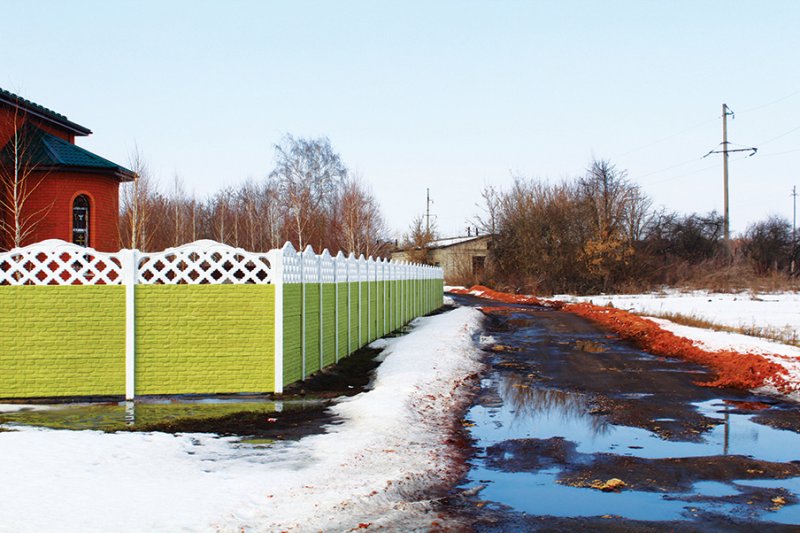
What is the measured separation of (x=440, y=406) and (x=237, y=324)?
9.78ft

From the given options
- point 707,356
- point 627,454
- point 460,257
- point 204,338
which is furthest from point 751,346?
point 460,257

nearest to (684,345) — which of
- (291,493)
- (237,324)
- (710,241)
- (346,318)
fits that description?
(346,318)

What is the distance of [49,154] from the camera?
24.6 metres

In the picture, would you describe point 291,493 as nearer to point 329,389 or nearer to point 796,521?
point 796,521

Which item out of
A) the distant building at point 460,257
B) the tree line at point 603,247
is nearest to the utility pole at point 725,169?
the tree line at point 603,247

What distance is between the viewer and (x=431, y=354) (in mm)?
13742

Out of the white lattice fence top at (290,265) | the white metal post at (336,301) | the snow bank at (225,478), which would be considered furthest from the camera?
the white metal post at (336,301)

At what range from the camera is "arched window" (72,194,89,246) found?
25.1 m

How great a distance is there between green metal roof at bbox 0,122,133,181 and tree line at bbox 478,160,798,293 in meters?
32.3

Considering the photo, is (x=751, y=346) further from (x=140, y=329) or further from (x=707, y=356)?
(x=140, y=329)

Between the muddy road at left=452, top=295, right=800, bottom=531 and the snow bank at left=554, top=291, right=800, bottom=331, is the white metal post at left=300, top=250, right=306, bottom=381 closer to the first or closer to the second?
the muddy road at left=452, top=295, right=800, bottom=531

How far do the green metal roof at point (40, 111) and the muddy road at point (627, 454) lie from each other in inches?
789

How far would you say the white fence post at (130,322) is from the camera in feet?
31.9

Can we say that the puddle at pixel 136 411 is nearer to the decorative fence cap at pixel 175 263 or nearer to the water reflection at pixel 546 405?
the decorative fence cap at pixel 175 263
